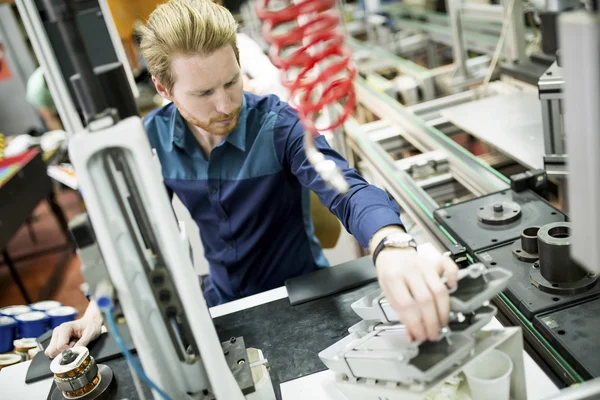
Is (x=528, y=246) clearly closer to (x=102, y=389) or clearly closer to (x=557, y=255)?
(x=557, y=255)

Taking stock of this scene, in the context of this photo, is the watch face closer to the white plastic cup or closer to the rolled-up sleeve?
the rolled-up sleeve

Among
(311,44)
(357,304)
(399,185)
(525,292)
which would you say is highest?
(311,44)

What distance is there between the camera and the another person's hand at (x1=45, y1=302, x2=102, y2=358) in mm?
1152

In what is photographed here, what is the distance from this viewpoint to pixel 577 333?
0.86 m

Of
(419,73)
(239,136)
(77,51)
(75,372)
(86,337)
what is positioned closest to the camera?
(77,51)

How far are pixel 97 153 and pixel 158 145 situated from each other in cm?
88

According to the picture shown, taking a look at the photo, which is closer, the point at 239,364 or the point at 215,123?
the point at 239,364

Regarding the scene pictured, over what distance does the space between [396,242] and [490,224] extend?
0.45 m

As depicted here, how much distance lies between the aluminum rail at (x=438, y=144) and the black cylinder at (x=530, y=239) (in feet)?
1.41

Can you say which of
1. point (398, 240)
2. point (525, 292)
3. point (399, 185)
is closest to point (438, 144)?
point (399, 185)

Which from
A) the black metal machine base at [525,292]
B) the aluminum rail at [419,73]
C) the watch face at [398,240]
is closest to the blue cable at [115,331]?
the watch face at [398,240]

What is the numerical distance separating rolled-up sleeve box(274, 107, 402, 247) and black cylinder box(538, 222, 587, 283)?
272mm

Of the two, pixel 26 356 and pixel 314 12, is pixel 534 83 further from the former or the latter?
pixel 26 356

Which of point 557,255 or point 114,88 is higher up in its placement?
point 114,88
